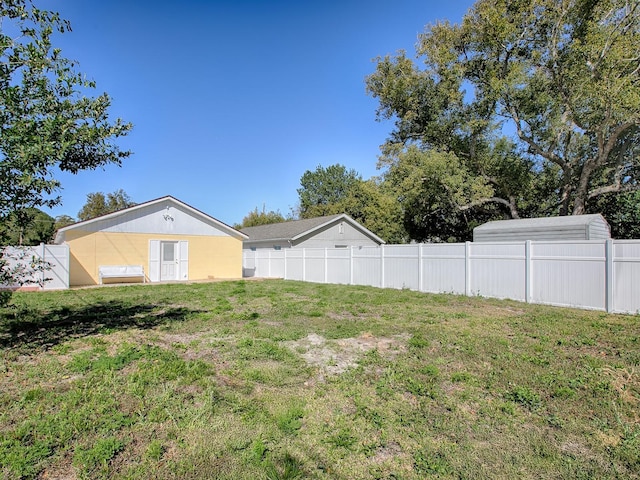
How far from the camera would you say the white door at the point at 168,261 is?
17406mm

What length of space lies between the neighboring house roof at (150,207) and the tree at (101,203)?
1960 cm

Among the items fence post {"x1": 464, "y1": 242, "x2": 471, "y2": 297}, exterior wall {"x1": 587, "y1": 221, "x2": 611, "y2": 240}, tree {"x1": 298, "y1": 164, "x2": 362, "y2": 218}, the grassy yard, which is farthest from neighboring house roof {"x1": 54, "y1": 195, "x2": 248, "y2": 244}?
tree {"x1": 298, "y1": 164, "x2": 362, "y2": 218}

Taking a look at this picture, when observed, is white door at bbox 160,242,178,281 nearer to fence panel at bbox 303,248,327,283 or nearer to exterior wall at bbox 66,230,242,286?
exterior wall at bbox 66,230,242,286

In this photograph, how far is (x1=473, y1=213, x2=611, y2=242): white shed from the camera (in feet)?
35.6

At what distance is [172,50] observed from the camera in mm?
11047

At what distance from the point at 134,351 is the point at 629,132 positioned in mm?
22441

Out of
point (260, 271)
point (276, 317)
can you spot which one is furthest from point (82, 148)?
point (260, 271)

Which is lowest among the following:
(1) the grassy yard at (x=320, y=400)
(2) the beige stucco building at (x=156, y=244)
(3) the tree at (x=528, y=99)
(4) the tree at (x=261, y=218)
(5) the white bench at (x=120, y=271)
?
(1) the grassy yard at (x=320, y=400)

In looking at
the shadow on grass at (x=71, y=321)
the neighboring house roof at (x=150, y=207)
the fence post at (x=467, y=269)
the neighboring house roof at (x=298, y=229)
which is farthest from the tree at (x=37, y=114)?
the neighboring house roof at (x=298, y=229)

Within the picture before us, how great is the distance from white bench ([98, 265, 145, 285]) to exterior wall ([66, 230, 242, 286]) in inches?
9.4

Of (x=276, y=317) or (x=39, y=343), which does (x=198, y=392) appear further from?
(x=276, y=317)

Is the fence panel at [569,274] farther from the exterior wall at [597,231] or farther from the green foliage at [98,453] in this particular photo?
the green foliage at [98,453]

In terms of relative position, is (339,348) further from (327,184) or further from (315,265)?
(327,184)

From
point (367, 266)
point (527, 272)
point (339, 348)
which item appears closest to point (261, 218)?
point (367, 266)
